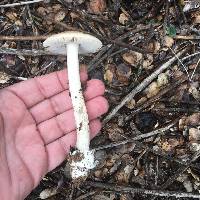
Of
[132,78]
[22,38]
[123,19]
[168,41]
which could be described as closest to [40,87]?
[22,38]

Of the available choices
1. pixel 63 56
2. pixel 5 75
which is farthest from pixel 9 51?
pixel 63 56

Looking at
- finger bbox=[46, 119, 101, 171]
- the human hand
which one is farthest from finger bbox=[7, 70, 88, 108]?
finger bbox=[46, 119, 101, 171]

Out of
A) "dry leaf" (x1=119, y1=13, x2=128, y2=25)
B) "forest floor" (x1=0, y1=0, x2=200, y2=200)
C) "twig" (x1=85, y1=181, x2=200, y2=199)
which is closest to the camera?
"twig" (x1=85, y1=181, x2=200, y2=199)

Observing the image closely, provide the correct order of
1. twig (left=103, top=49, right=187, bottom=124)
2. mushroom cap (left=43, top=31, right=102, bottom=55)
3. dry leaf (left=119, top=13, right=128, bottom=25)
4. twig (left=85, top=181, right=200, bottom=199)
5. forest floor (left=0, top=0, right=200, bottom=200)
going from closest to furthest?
mushroom cap (left=43, top=31, right=102, bottom=55), twig (left=85, top=181, right=200, bottom=199), forest floor (left=0, top=0, right=200, bottom=200), twig (left=103, top=49, right=187, bottom=124), dry leaf (left=119, top=13, right=128, bottom=25)

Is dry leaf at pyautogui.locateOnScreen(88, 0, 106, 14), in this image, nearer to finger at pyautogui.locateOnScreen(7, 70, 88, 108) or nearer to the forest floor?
the forest floor

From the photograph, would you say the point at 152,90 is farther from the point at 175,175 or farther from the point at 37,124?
the point at 37,124

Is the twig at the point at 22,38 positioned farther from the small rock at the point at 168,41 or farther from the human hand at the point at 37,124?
the small rock at the point at 168,41

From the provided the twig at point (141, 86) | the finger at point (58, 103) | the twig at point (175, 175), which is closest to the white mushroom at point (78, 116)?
the finger at point (58, 103)
